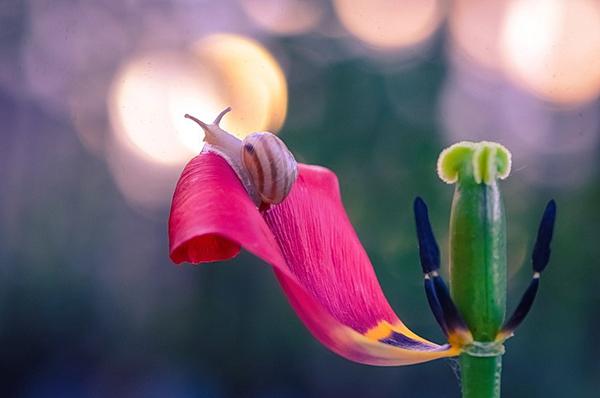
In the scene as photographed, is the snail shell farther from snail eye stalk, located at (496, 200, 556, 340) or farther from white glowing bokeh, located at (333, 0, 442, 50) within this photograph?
white glowing bokeh, located at (333, 0, 442, 50)

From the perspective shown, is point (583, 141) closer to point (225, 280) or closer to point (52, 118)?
point (225, 280)

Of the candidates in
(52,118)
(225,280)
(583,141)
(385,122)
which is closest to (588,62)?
(583,141)

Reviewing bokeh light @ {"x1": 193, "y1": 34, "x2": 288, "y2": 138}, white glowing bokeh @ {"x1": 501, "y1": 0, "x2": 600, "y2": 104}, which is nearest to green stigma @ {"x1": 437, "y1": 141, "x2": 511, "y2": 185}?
bokeh light @ {"x1": 193, "y1": 34, "x2": 288, "y2": 138}

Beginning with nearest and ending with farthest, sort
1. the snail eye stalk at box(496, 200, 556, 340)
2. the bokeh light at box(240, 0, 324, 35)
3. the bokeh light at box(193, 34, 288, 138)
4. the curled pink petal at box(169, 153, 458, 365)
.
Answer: the curled pink petal at box(169, 153, 458, 365)
the snail eye stalk at box(496, 200, 556, 340)
the bokeh light at box(193, 34, 288, 138)
the bokeh light at box(240, 0, 324, 35)

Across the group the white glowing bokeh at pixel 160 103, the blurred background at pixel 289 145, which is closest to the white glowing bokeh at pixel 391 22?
the blurred background at pixel 289 145

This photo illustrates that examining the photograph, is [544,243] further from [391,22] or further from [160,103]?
[391,22]

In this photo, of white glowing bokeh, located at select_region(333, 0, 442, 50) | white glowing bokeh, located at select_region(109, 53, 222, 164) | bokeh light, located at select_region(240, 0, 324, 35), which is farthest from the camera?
bokeh light, located at select_region(240, 0, 324, 35)

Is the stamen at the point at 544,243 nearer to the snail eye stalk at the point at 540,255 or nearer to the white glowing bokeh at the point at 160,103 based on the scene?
the snail eye stalk at the point at 540,255
